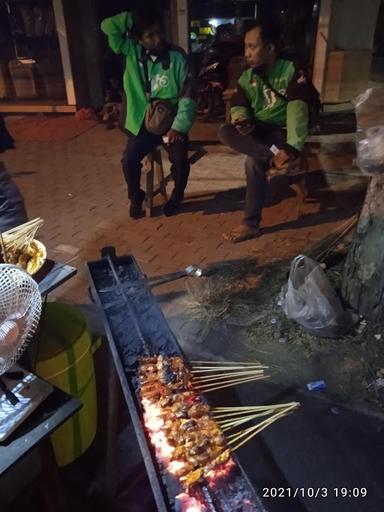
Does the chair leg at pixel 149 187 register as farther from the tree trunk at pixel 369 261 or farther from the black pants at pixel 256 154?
the tree trunk at pixel 369 261

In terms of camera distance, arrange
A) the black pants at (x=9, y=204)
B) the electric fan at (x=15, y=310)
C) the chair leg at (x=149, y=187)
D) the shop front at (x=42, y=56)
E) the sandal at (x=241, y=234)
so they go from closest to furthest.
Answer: the electric fan at (x=15, y=310) < the black pants at (x=9, y=204) < the sandal at (x=241, y=234) < the chair leg at (x=149, y=187) < the shop front at (x=42, y=56)

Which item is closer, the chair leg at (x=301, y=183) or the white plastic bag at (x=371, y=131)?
the white plastic bag at (x=371, y=131)

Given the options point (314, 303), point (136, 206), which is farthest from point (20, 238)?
point (136, 206)

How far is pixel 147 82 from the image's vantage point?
4.72 meters

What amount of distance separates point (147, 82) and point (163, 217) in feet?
4.95

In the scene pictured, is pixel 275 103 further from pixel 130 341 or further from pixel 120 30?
pixel 130 341

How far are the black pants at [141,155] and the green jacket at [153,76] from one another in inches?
5.7

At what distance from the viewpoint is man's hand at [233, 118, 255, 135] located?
14.7ft

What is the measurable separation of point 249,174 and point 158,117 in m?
1.19

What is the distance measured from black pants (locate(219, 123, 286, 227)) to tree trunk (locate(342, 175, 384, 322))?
142 centimetres

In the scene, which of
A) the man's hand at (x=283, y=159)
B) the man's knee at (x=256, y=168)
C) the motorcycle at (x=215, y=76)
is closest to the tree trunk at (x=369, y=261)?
the man's hand at (x=283, y=159)

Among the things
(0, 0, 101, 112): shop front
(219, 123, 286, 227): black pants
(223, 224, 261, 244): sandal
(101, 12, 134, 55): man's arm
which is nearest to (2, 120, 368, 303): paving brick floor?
(223, 224, 261, 244): sandal

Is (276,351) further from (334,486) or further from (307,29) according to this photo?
(307,29)

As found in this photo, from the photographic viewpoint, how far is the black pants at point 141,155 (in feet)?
15.7
